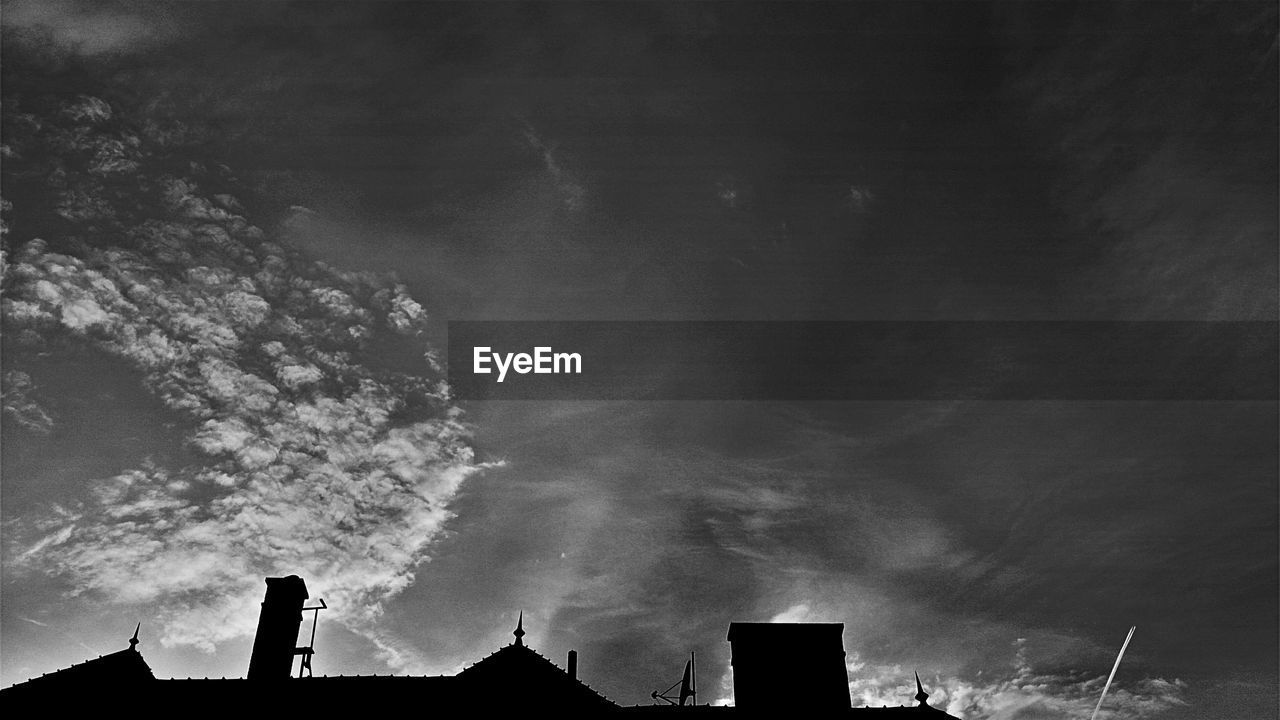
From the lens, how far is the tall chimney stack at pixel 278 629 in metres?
21.0

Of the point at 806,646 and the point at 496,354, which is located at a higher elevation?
the point at 496,354

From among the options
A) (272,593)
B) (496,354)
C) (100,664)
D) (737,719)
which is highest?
(496,354)

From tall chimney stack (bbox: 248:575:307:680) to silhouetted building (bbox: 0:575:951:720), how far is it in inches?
1.2

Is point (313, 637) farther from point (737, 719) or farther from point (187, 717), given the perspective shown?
point (737, 719)

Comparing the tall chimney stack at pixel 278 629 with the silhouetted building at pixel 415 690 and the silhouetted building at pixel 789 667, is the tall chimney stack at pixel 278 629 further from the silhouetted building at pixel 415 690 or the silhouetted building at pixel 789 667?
the silhouetted building at pixel 789 667

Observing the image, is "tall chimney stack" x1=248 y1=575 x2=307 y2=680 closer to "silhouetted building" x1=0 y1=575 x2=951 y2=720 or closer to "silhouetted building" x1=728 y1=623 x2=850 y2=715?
"silhouetted building" x1=0 y1=575 x2=951 y2=720

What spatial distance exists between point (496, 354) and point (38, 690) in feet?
49.6

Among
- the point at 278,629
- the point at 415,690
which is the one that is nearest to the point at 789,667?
the point at 415,690

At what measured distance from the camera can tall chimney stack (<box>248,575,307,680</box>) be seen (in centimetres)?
2095

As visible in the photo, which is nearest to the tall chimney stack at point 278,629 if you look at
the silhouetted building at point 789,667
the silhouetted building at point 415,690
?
the silhouetted building at point 415,690

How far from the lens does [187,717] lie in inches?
766

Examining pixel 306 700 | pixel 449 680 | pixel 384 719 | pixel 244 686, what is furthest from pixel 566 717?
pixel 244 686

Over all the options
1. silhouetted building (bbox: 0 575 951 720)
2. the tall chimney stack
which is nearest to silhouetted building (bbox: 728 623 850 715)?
silhouetted building (bbox: 0 575 951 720)

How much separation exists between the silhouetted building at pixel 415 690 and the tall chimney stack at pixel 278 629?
3 cm
